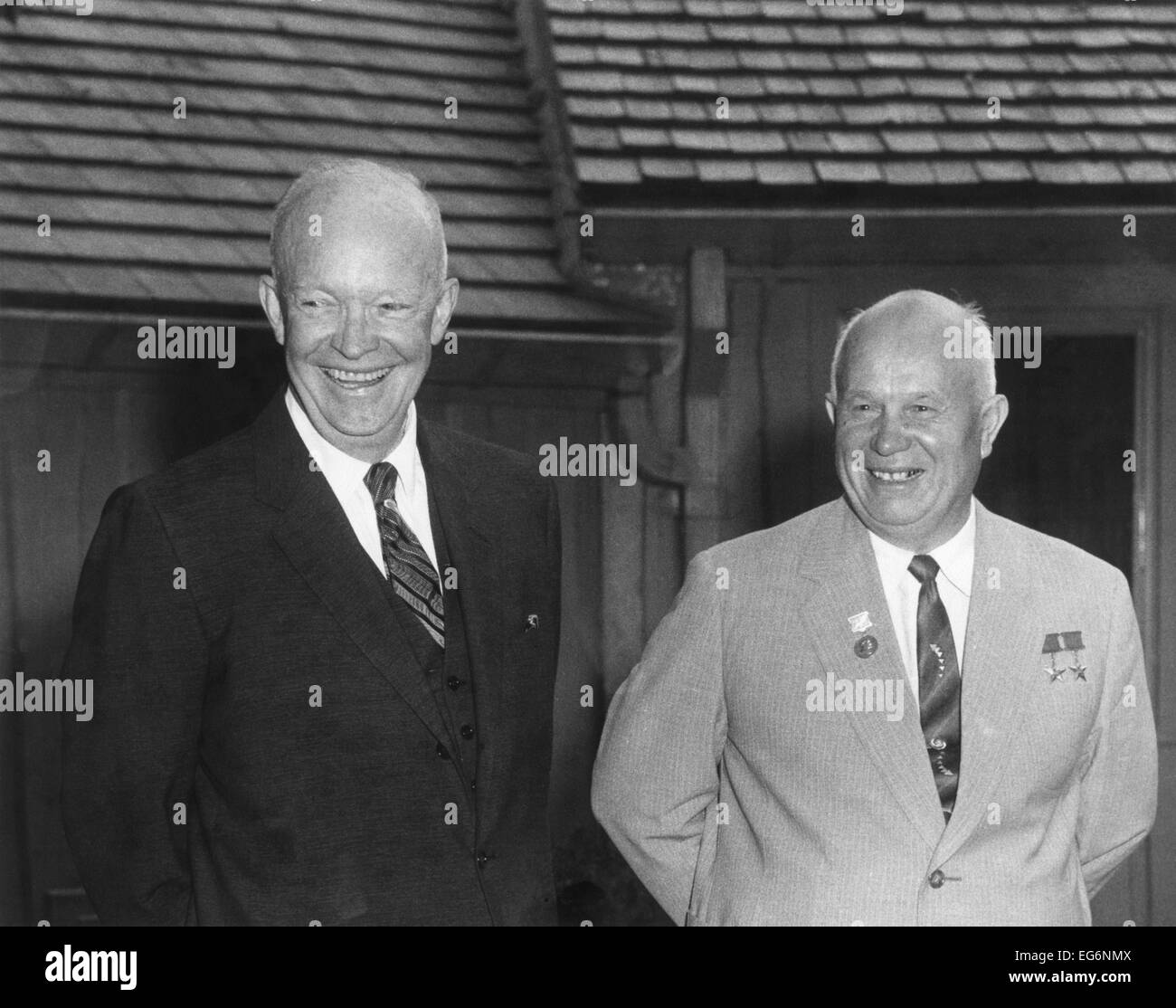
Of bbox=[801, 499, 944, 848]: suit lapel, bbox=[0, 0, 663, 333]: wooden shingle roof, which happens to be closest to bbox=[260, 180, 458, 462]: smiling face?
bbox=[801, 499, 944, 848]: suit lapel

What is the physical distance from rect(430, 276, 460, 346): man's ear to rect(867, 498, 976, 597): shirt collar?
709 mm

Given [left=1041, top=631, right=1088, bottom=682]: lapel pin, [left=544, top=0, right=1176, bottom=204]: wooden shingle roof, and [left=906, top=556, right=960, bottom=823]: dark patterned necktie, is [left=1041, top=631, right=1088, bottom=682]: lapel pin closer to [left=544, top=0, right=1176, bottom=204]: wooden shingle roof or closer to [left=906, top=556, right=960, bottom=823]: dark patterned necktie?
[left=906, top=556, right=960, bottom=823]: dark patterned necktie

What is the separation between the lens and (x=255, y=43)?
12.4 feet

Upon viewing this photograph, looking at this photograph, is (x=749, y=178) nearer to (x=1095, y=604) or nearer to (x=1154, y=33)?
(x=1154, y=33)

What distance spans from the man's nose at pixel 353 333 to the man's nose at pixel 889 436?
0.74 meters

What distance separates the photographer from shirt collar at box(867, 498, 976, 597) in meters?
2.58

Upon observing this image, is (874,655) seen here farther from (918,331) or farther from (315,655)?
(315,655)

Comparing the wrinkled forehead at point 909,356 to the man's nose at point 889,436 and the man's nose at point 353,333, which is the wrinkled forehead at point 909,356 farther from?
the man's nose at point 353,333

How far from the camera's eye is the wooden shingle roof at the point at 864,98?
3584 millimetres

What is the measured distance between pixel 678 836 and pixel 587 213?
1.50m

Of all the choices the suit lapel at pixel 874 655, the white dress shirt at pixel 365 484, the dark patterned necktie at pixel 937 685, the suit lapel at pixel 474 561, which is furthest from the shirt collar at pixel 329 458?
the dark patterned necktie at pixel 937 685

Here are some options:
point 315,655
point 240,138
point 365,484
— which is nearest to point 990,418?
point 365,484

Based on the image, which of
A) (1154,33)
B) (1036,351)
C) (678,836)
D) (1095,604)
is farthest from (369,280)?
(1154,33)

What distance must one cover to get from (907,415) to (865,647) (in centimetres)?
33
